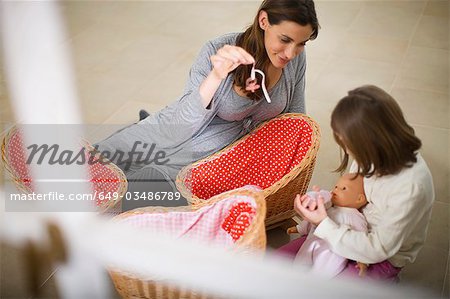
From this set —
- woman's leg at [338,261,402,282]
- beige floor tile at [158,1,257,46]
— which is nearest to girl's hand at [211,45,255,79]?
woman's leg at [338,261,402,282]

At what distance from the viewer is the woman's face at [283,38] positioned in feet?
4.14

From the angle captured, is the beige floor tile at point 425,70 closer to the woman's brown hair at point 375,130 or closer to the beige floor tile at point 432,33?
the beige floor tile at point 432,33

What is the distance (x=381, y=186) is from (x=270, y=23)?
1.50 ft

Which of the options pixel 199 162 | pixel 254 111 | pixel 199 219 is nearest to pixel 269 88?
pixel 254 111

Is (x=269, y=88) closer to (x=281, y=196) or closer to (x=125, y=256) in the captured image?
(x=281, y=196)

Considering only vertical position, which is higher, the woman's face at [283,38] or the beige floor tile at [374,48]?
the woman's face at [283,38]

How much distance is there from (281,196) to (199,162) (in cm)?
26

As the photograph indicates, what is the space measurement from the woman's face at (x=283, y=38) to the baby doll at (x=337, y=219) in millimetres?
334

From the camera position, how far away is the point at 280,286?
0.46 meters

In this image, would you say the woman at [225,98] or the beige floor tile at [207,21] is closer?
the woman at [225,98]

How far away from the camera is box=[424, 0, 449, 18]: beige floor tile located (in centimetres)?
311

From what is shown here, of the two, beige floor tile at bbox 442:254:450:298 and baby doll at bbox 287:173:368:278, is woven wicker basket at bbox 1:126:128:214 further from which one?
beige floor tile at bbox 442:254:450:298

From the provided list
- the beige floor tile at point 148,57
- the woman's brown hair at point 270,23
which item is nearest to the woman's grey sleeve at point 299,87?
the woman's brown hair at point 270,23

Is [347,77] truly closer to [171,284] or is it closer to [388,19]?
[388,19]
